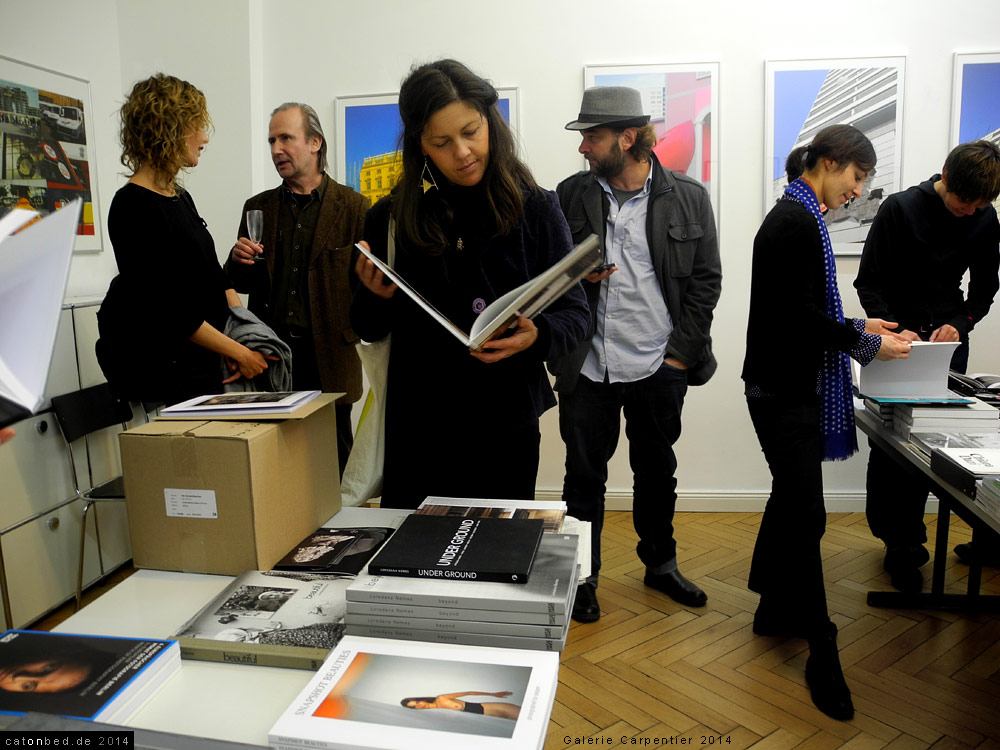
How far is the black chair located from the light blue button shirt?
1815 mm

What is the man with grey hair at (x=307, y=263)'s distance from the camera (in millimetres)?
2811

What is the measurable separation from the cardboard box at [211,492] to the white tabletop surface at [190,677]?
0.05 meters

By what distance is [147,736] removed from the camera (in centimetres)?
98

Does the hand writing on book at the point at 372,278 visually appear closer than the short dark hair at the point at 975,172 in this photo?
Yes

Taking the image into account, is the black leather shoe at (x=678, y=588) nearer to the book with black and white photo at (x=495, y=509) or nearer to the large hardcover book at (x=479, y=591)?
the book with black and white photo at (x=495, y=509)

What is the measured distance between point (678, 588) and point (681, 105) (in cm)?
224

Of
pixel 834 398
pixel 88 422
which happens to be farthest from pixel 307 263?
pixel 834 398

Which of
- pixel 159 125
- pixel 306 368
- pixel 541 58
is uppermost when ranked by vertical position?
pixel 541 58

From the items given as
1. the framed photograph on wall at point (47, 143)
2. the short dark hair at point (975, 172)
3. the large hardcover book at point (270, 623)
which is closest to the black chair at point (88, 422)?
the framed photograph on wall at point (47, 143)

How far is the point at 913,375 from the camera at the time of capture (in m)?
2.37

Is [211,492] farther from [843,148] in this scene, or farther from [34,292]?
[843,148]

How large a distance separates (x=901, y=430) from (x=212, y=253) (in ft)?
7.09

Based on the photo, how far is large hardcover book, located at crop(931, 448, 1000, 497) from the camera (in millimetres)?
1860

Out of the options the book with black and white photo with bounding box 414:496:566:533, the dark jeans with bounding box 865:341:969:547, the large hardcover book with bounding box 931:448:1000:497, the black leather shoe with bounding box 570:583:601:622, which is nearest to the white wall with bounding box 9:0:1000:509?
the dark jeans with bounding box 865:341:969:547
